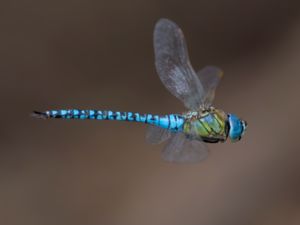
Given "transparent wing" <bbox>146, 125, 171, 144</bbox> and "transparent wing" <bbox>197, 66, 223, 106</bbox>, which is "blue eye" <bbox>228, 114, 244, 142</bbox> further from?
"transparent wing" <bbox>146, 125, 171, 144</bbox>

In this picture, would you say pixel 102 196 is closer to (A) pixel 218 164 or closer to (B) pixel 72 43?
(A) pixel 218 164

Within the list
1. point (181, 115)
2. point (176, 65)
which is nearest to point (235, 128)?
point (181, 115)

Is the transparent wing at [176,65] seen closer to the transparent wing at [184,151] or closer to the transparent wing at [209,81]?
the transparent wing at [209,81]

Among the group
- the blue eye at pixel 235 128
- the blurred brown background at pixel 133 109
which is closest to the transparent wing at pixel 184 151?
the blue eye at pixel 235 128

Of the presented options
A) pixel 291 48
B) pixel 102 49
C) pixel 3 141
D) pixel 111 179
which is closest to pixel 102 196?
pixel 111 179

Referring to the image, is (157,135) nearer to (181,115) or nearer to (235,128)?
(181,115)

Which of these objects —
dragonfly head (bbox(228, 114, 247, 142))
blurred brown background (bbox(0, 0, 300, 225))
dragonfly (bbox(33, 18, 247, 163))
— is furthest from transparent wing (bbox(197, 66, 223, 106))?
blurred brown background (bbox(0, 0, 300, 225))
